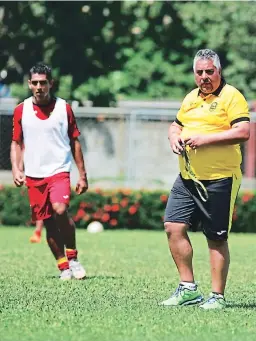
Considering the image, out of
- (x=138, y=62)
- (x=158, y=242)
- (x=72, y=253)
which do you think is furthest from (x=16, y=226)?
(x=138, y=62)

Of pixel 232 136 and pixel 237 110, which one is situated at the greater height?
pixel 237 110

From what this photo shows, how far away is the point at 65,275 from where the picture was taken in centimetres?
1114

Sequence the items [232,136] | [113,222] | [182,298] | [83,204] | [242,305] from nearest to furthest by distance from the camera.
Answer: [232,136], [182,298], [242,305], [83,204], [113,222]

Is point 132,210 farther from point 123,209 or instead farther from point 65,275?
point 65,275

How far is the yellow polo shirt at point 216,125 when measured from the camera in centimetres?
855

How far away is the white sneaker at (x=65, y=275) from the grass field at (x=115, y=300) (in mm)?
98

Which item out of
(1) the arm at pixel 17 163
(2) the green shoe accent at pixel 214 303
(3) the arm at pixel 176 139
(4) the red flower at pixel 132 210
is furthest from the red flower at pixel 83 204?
(2) the green shoe accent at pixel 214 303

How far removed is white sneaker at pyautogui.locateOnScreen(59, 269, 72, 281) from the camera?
36.3ft

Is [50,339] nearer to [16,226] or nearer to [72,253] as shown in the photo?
[72,253]

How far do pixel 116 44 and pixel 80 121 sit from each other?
216 inches

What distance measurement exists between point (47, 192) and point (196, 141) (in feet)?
10.3

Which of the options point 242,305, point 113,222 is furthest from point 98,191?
point 242,305

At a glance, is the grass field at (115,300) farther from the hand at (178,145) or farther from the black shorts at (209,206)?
the hand at (178,145)

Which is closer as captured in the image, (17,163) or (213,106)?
(213,106)
